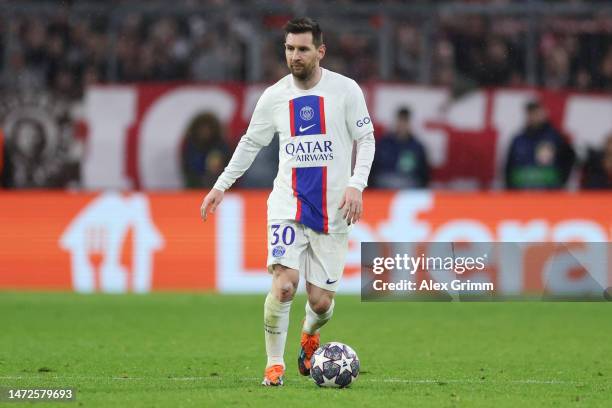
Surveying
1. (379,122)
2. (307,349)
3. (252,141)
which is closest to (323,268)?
(307,349)

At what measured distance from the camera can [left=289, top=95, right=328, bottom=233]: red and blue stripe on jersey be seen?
850 cm

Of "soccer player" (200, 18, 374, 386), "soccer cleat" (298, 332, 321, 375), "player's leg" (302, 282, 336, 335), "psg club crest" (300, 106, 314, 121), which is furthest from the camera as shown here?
"soccer cleat" (298, 332, 321, 375)

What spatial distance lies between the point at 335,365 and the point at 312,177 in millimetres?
1227

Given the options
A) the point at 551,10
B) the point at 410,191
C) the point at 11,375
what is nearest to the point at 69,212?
the point at 410,191

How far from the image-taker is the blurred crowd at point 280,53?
60.6ft

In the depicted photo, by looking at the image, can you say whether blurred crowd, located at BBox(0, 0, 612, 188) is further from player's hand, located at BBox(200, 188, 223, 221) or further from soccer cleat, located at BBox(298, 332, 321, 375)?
player's hand, located at BBox(200, 188, 223, 221)

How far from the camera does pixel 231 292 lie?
1733 centimetres

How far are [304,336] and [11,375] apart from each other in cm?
208

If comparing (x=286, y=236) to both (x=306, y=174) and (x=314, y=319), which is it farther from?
(x=314, y=319)

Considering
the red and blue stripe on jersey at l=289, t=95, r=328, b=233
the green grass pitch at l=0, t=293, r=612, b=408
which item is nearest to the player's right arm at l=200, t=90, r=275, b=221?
the red and blue stripe on jersey at l=289, t=95, r=328, b=233

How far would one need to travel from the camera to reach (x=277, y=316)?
8.48m

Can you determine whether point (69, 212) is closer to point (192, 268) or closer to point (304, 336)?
point (192, 268)

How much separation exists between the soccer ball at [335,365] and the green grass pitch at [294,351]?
0.11 metres

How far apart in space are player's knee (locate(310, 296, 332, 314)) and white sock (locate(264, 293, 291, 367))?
30 cm
